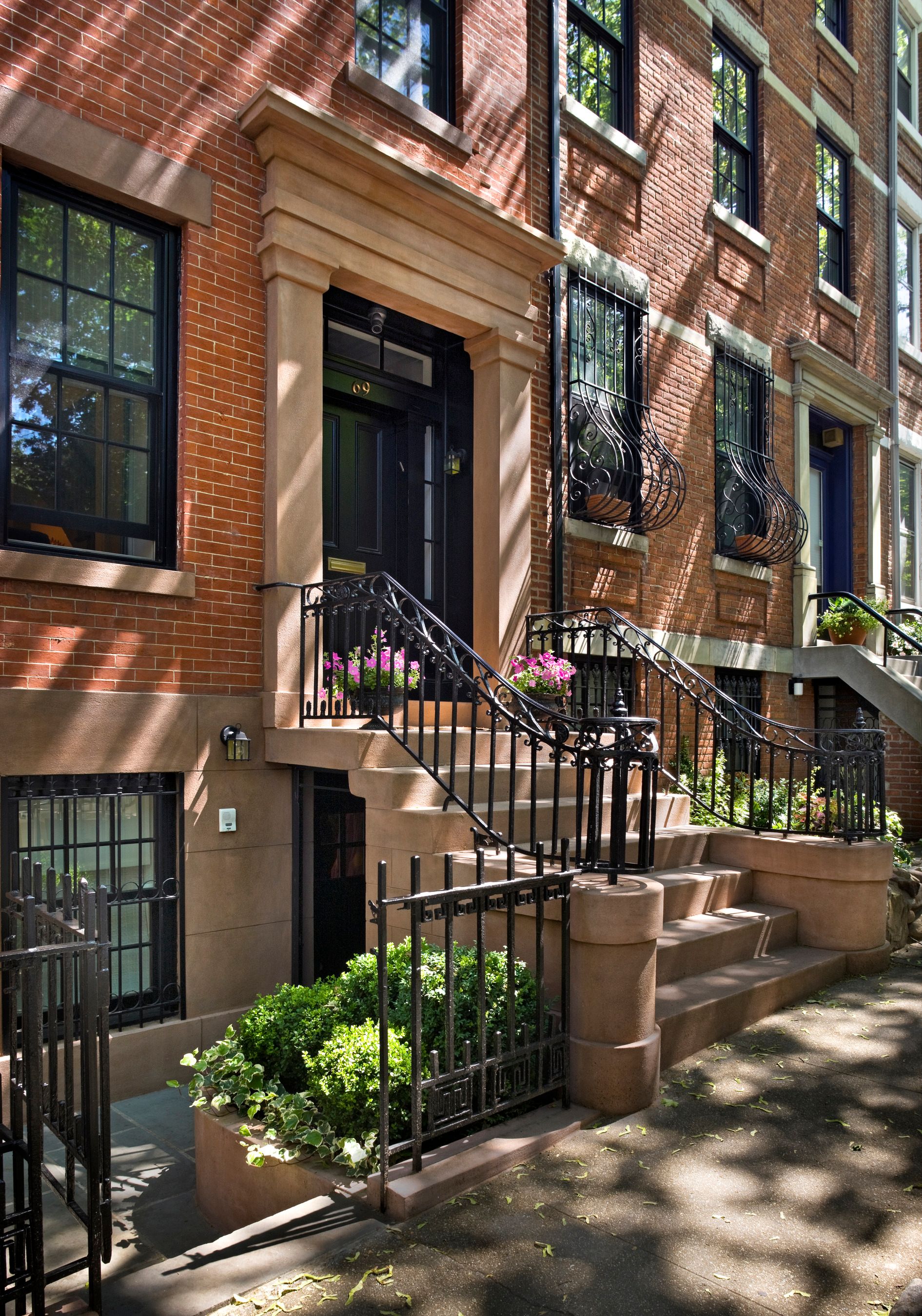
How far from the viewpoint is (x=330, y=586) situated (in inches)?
249

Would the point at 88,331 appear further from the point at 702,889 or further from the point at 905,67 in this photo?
the point at 905,67

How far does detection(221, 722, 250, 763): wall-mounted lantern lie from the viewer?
6.04 m

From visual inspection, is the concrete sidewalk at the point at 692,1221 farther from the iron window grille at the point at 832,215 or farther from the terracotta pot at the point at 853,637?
the iron window grille at the point at 832,215

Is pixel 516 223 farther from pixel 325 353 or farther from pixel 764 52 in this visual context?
pixel 764 52

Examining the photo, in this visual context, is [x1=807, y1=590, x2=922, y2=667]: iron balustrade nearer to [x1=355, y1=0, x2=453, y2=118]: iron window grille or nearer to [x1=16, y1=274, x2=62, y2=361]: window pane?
[x1=355, y1=0, x2=453, y2=118]: iron window grille

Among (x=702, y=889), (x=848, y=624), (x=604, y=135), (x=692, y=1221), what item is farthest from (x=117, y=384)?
(x=848, y=624)

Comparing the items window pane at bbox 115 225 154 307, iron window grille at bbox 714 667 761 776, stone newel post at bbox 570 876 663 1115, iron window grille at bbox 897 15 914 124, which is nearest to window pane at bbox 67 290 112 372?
window pane at bbox 115 225 154 307

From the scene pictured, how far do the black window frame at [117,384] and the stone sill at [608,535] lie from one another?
3957mm

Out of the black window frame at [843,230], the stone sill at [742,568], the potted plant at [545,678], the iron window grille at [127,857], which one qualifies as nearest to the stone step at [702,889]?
the potted plant at [545,678]

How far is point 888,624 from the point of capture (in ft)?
36.2

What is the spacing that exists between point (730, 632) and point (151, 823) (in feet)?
23.9

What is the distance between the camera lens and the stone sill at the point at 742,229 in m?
10.9

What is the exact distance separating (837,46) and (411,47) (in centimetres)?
879

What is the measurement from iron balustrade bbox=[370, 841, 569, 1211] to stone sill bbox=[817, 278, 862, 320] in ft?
36.9
